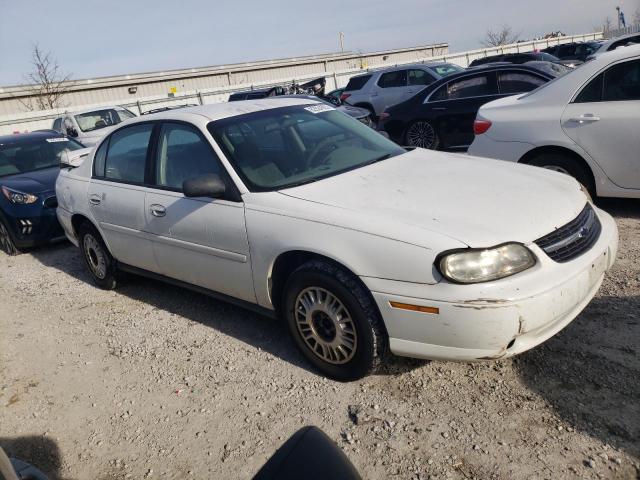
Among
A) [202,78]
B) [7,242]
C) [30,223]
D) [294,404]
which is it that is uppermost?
[202,78]

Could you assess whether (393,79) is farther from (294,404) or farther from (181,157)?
(294,404)

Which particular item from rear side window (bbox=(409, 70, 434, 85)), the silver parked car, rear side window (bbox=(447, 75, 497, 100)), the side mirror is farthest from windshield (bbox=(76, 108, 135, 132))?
the side mirror

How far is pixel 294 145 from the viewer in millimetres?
3846

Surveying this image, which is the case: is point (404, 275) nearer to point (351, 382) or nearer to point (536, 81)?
point (351, 382)

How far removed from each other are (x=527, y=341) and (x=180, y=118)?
2811mm

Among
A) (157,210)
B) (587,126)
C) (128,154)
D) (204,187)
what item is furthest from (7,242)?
(587,126)

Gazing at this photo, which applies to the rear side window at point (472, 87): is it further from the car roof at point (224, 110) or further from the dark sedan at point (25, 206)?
the dark sedan at point (25, 206)

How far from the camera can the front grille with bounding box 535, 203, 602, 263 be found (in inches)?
109

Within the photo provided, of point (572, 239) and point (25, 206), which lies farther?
point (25, 206)

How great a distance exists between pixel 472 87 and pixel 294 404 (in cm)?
675

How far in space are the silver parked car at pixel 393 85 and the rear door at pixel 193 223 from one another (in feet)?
34.7

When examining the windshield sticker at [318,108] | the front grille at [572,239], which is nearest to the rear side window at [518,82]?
the windshield sticker at [318,108]

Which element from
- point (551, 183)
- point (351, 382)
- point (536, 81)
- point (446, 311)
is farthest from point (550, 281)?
point (536, 81)

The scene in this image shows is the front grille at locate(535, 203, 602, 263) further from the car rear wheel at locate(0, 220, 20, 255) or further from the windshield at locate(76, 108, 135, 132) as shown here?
the windshield at locate(76, 108, 135, 132)
